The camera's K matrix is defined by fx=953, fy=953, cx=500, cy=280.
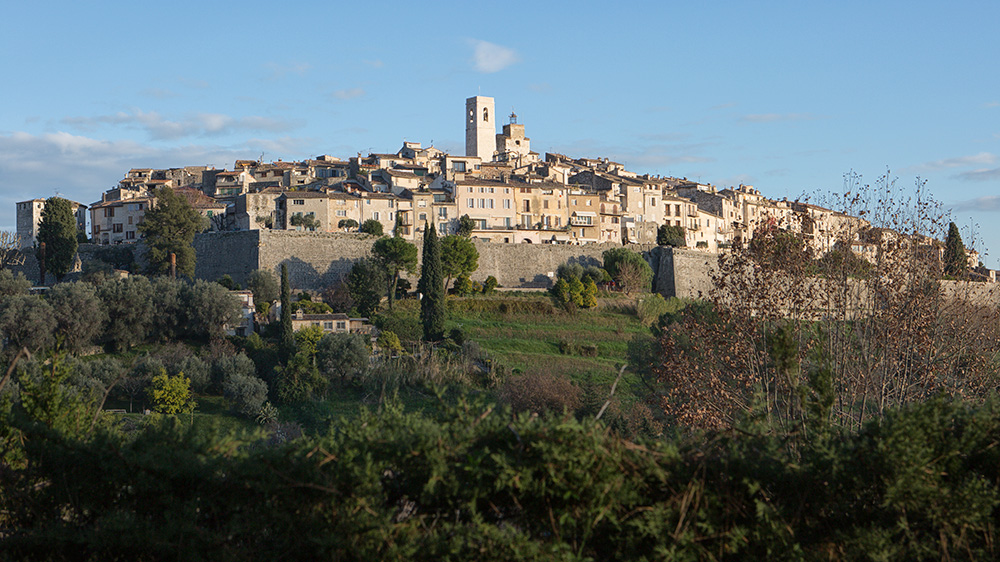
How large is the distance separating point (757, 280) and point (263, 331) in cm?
3025

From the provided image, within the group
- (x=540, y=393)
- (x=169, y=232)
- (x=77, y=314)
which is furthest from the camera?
(x=169, y=232)

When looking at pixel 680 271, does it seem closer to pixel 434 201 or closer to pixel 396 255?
pixel 434 201

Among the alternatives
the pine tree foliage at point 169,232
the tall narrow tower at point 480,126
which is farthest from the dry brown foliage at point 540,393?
the tall narrow tower at point 480,126

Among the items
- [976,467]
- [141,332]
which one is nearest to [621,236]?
[141,332]

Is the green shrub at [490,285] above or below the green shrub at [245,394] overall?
above

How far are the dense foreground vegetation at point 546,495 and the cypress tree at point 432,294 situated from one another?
33.7 m

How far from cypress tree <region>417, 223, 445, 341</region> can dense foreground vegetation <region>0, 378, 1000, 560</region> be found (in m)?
33.7

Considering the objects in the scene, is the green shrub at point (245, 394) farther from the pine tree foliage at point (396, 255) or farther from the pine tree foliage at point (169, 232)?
the pine tree foliage at point (169, 232)

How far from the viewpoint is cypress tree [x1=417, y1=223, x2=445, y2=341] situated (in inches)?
1592

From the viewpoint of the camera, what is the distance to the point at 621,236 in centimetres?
6556

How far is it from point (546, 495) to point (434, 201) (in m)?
53.6

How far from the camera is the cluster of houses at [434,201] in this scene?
57000 millimetres

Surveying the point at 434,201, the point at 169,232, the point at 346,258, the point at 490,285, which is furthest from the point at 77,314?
the point at 434,201

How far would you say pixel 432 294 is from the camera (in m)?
41.2
